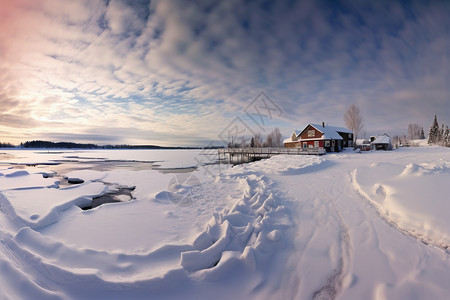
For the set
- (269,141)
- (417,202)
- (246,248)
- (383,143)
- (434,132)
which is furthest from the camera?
(269,141)

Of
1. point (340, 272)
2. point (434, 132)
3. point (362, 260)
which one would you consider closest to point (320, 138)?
point (362, 260)

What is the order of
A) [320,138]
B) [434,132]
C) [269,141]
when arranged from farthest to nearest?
[269,141]
[434,132]
[320,138]

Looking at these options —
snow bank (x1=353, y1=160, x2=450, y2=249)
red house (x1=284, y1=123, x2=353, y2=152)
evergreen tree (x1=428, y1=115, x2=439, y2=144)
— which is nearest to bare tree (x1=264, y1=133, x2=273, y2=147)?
red house (x1=284, y1=123, x2=353, y2=152)

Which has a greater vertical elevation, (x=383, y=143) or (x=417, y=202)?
(x=383, y=143)

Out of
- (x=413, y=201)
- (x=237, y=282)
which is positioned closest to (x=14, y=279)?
(x=237, y=282)

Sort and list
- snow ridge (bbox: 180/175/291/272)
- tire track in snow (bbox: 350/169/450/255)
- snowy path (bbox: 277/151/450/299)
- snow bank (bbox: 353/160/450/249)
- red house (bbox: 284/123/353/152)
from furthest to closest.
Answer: red house (bbox: 284/123/353/152), snow bank (bbox: 353/160/450/249), tire track in snow (bbox: 350/169/450/255), snow ridge (bbox: 180/175/291/272), snowy path (bbox: 277/151/450/299)

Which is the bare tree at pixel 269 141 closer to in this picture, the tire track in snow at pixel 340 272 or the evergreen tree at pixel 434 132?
the evergreen tree at pixel 434 132

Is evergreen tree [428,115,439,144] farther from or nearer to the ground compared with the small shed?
farther from the ground

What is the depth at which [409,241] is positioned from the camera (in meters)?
4.60

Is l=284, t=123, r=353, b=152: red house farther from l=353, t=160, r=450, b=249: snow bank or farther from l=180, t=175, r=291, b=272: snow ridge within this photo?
l=180, t=175, r=291, b=272: snow ridge

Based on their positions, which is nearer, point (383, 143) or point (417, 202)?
point (417, 202)

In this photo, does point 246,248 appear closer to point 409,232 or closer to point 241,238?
point 241,238

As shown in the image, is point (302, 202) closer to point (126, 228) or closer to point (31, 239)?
point (126, 228)

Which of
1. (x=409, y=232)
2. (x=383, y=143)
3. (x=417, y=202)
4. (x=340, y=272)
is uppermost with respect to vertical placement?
(x=383, y=143)
